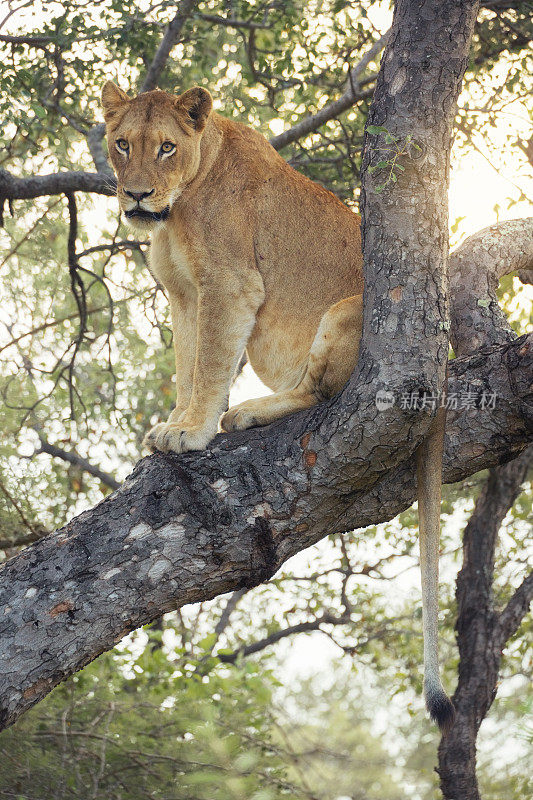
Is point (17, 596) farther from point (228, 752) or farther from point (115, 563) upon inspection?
point (228, 752)

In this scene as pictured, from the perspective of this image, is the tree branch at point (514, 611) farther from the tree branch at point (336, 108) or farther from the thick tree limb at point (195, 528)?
the tree branch at point (336, 108)

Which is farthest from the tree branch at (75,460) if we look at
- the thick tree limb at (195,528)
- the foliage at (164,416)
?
the thick tree limb at (195,528)

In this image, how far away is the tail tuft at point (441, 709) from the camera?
3.02 m

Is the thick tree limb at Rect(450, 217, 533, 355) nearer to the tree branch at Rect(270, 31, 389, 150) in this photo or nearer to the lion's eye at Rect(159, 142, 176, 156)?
the lion's eye at Rect(159, 142, 176, 156)

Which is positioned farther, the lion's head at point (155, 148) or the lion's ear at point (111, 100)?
the lion's ear at point (111, 100)

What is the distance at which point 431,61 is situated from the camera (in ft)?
10.1

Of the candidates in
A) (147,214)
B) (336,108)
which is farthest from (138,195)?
(336,108)

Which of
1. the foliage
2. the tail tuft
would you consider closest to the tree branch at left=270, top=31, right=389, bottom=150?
the foliage

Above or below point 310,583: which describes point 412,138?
below

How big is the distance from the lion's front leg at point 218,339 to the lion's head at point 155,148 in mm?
444

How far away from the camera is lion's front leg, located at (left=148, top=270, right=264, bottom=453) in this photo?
3891mm

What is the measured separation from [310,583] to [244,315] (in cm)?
384

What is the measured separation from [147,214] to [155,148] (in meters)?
0.30

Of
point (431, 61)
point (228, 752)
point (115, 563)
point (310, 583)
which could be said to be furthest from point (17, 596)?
point (310, 583)
